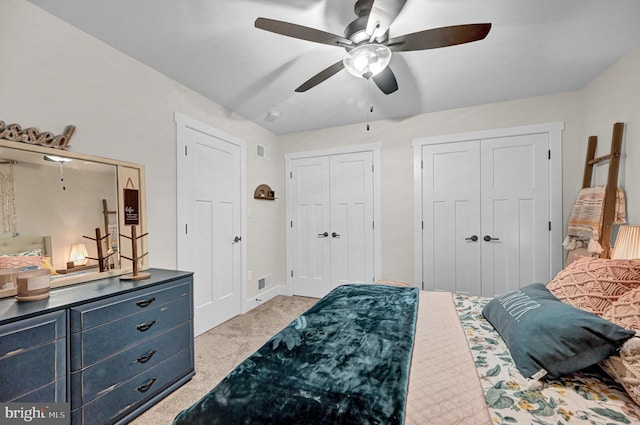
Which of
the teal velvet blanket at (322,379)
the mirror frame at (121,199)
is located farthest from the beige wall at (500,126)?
the mirror frame at (121,199)

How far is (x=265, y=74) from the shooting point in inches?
94.3

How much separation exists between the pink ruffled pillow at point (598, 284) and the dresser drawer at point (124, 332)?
2358 mm

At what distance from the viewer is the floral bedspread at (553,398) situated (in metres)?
0.79

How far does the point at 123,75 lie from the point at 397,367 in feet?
8.95

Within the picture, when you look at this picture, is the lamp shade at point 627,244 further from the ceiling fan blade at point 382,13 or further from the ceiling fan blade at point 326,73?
the ceiling fan blade at point 326,73

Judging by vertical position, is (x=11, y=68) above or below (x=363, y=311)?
above

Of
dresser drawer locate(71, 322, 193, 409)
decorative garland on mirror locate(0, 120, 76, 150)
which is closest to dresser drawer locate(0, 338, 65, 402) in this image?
dresser drawer locate(71, 322, 193, 409)

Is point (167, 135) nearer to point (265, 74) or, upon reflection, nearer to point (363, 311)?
point (265, 74)

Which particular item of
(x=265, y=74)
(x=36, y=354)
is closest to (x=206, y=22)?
(x=265, y=74)

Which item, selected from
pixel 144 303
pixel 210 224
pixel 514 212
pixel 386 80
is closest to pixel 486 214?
pixel 514 212

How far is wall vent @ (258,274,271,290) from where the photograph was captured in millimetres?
3737

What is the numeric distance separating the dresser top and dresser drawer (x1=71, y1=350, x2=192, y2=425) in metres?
0.55

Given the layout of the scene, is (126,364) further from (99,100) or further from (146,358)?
(99,100)

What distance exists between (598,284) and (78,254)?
300cm
